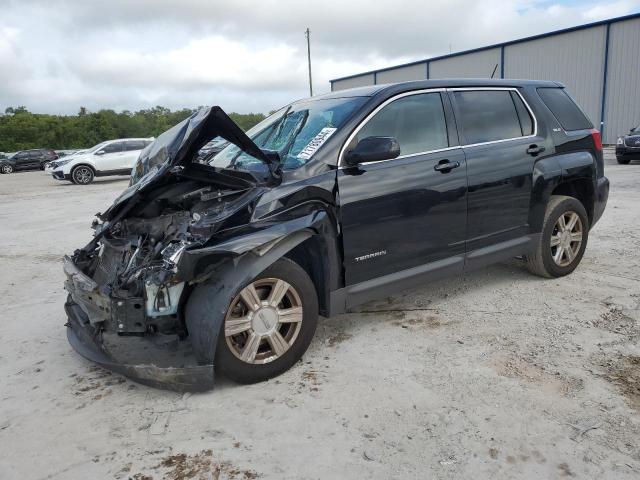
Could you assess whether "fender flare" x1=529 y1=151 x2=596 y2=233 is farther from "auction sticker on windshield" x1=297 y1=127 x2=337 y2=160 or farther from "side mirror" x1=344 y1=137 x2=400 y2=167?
"auction sticker on windshield" x1=297 y1=127 x2=337 y2=160

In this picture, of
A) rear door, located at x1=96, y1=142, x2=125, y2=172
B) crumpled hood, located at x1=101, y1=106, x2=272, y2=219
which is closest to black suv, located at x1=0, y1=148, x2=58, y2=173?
rear door, located at x1=96, y1=142, x2=125, y2=172

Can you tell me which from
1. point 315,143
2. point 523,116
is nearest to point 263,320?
point 315,143

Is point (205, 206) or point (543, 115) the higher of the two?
point (543, 115)

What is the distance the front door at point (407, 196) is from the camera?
349cm

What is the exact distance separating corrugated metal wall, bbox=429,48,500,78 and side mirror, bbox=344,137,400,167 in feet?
97.8

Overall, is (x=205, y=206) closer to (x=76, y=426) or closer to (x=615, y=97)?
(x=76, y=426)

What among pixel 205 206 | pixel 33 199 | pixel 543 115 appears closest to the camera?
pixel 205 206

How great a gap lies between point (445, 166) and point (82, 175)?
59.0 feet

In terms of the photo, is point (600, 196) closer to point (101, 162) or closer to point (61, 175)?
point (101, 162)

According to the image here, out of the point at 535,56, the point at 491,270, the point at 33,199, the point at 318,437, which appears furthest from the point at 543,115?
the point at 535,56

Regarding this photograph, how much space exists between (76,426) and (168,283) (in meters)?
0.93

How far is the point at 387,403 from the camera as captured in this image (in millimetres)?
2924

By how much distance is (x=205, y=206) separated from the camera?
11.1ft

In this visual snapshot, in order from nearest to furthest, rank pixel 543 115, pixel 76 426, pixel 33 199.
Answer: pixel 76 426, pixel 543 115, pixel 33 199
